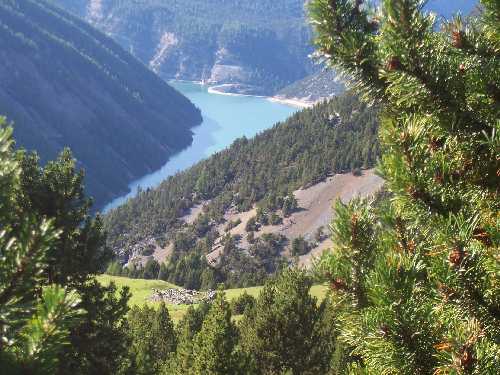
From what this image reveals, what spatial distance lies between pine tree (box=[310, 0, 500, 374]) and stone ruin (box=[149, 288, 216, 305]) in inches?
2388

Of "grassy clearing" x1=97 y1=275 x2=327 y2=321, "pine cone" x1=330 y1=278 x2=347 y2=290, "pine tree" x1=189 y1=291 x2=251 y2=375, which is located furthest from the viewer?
"grassy clearing" x1=97 y1=275 x2=327 y2=321

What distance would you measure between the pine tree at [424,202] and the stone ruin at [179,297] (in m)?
60.7

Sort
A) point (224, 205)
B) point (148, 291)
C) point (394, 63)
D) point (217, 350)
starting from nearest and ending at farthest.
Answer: point (394, 63), point (217, 350), point (148, 291), point (224, 205)

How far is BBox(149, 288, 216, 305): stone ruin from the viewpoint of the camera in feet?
212

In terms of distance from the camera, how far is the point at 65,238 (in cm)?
1408

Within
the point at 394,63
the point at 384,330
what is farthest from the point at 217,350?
the point at 394,63

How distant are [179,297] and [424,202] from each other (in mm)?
67187

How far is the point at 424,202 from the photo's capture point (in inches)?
119

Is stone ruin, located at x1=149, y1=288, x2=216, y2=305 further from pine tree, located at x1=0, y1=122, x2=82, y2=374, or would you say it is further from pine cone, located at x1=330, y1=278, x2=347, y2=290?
pine tree, located at x1=0, y1=122, x2=82, y2=374

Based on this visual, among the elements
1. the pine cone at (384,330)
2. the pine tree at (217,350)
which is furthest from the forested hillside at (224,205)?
the pine cone at (384,330)

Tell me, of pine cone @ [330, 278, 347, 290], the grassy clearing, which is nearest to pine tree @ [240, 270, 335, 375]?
pine cone @ [330, 278, 347, 290]

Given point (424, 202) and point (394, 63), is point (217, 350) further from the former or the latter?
point (394, 63)

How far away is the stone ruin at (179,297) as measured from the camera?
6469cm

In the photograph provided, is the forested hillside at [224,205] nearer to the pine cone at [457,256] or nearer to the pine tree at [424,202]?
the pine tree at [424,202]
